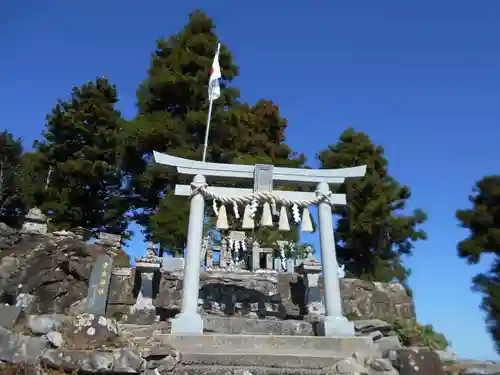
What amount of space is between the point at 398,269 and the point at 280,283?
10.5 meters

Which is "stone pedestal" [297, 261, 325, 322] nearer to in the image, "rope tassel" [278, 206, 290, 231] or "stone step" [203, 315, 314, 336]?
"stone step" [203, 315, 314, 336]

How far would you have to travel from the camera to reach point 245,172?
361 inches

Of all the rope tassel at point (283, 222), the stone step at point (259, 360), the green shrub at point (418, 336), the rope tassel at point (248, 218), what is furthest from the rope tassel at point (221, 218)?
the green shrub at point (418, 336)

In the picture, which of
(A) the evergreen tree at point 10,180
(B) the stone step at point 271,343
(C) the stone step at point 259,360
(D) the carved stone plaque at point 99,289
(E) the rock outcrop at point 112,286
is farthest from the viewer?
(A) the evergreen tree at point 10,180

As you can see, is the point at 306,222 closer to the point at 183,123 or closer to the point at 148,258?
the point at 148,258

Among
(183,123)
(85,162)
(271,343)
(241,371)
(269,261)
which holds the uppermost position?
(183,123)

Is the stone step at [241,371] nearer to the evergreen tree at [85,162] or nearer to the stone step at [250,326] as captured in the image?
the stone step at [250,326]

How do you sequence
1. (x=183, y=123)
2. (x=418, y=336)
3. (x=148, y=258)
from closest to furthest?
(x=418, y=336) < (x=148, y=258) < (x=183, y=123)

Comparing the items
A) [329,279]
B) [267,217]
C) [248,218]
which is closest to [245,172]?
[248,218]

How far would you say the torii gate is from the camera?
25.4 ft

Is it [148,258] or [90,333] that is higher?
[148,258]

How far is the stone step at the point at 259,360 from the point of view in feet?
19.2

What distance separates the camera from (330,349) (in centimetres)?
689

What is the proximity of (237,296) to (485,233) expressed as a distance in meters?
16.0
